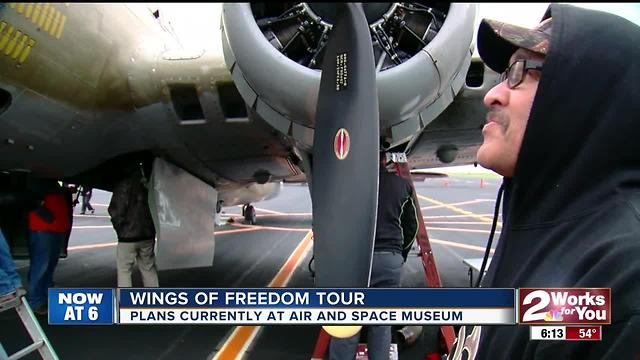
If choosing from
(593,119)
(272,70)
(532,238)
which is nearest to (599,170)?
(593,119)

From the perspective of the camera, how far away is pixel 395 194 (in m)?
→ 3.43

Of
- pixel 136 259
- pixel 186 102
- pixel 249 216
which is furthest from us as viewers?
pixel 249 216

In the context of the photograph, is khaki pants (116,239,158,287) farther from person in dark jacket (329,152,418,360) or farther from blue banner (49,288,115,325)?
blue banner (49,288,115,325)

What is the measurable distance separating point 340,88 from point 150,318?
1220 millimetres

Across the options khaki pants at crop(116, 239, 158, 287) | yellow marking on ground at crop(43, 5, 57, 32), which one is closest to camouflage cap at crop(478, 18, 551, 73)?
yellow marking on ground at crop(43, 5, 57, 32)

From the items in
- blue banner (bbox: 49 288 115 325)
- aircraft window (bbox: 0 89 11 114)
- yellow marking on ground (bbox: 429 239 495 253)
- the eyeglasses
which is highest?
Result: aircraft window (bbox: 0 89 11 114)

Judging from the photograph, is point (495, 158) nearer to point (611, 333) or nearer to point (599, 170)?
point (599, 170)

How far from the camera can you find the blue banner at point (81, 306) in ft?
3.63

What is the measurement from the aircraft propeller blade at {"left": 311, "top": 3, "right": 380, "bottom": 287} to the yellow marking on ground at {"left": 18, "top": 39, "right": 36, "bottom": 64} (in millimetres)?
2578

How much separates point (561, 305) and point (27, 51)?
377 cm

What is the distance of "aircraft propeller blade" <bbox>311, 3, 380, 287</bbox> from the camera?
1805 mm

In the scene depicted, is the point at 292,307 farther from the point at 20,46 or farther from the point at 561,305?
the point at 20,46

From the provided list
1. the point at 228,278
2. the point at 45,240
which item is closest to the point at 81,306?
the point at 45,240

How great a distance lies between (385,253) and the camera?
3.36 meters
